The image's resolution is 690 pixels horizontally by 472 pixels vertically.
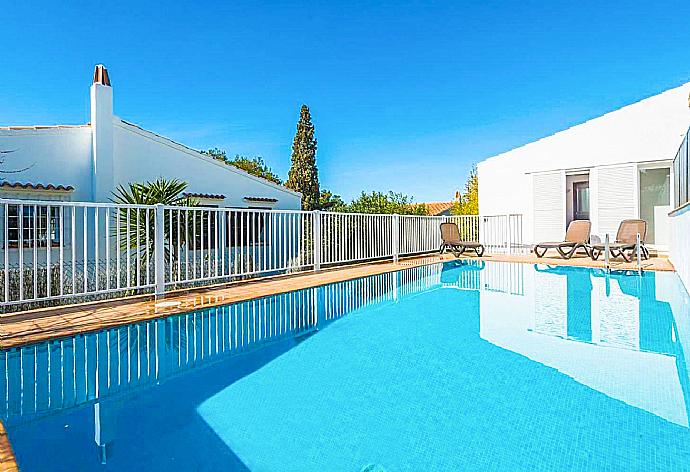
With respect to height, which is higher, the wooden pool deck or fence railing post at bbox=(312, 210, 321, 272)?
fence railing post at bbox=(312, 210, 321, 272)

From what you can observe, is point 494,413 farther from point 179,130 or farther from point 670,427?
point 179,130

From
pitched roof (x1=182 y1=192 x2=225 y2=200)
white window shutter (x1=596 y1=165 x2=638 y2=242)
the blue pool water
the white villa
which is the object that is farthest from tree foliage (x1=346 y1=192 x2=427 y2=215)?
the blue pool water

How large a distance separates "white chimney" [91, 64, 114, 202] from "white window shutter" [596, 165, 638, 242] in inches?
509

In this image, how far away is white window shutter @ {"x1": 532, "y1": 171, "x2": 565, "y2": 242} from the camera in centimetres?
1262

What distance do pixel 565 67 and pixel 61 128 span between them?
1395 cm

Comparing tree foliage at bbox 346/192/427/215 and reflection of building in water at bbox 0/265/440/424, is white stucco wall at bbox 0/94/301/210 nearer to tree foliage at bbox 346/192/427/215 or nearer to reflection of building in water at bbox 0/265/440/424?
tree foliage at bbox 346/192/427/215

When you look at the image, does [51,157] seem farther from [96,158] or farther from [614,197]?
[614,197]

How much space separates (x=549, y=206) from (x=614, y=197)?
66.2 inches

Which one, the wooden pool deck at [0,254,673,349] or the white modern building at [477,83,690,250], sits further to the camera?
the white modern building at [477,83,690,250]

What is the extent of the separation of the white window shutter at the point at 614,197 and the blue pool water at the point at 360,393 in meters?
7.08

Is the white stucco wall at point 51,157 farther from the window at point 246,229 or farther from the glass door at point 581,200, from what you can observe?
the glass door at point 581,200

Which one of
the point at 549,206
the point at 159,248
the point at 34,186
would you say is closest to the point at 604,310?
the point at 159,248

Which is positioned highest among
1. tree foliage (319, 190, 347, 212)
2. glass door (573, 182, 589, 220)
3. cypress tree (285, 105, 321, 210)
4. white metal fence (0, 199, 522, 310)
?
cypress tree (285, 105, 321, 210)

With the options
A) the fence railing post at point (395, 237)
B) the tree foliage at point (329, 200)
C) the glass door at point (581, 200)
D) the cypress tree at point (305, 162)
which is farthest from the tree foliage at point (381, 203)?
the glass door at point (581, 200)
